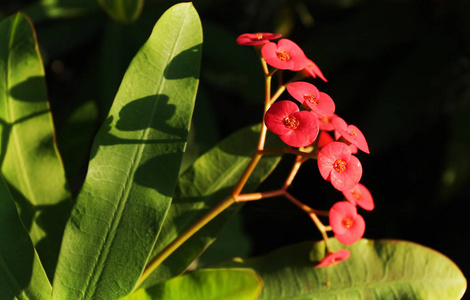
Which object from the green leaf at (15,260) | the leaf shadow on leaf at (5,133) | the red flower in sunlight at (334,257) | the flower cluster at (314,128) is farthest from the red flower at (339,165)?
the leaf shadow on leaf at (5,133)

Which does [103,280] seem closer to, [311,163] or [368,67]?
[311,163]

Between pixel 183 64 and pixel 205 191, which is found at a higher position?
pixel 183 64

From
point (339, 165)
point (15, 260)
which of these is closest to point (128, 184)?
point (15, 260)

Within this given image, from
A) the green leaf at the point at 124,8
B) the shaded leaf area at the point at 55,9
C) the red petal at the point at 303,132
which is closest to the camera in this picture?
the red petal at the point at 303,132

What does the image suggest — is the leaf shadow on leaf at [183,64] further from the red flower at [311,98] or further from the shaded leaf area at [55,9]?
the shaded leaf area at [55,9]

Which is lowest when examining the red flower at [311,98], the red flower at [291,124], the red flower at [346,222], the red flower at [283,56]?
the red flower at [346,222]

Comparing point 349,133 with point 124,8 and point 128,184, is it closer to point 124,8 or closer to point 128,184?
point 128,184

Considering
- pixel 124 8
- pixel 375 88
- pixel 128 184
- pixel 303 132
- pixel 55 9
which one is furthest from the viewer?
pixel 375 88

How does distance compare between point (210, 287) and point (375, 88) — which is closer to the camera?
point (210, 287)
